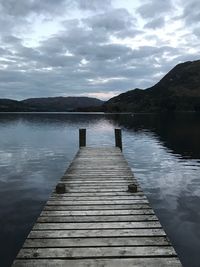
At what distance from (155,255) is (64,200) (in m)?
4.68

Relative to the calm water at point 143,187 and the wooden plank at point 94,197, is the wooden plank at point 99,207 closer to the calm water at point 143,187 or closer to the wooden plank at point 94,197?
the wooden plank at point 94,197

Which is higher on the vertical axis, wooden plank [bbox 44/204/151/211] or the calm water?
wooden plank [bbox 44/204/151/211]

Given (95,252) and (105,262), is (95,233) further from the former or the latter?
(105,262)

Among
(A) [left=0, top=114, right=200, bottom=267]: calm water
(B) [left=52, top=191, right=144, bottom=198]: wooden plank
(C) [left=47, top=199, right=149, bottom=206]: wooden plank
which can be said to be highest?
(C) [left=47, top=199, right=149, bottom=206]: wooden plank

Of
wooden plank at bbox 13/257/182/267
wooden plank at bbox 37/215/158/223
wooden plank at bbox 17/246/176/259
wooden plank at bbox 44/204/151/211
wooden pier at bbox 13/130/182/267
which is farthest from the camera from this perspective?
wooden plank at bbox 44/204/151/211

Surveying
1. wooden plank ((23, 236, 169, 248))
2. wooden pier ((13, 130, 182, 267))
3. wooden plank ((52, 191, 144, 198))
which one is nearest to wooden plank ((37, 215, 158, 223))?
wooden pier ((13, 130, 182, 267))

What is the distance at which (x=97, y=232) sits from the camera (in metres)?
8.00

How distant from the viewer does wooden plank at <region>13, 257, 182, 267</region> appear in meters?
6.37

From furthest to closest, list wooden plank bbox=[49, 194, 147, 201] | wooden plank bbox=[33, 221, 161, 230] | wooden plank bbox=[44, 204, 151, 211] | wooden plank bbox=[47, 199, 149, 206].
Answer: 1. wooden plank bbox=[49, 194, 147, 201]
2. wooden plank bbox=[47, 199, 149, 206]
3. wooden plank bbox=[44, 204, 151, 211]
4. wooden plank bbox=[33, 221, 161, 230]

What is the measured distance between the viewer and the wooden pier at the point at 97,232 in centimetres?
659

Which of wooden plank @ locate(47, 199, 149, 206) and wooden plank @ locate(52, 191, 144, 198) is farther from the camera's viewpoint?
wooden plank @ locate(52, 191, 144, 198)

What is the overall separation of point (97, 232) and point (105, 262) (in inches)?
60.2

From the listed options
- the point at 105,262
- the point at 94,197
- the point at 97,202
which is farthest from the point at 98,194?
the point at 105,262

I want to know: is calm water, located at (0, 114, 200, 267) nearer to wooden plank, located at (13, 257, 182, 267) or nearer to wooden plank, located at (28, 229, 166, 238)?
wooden plank, located at (28, 229, 166, 238)
